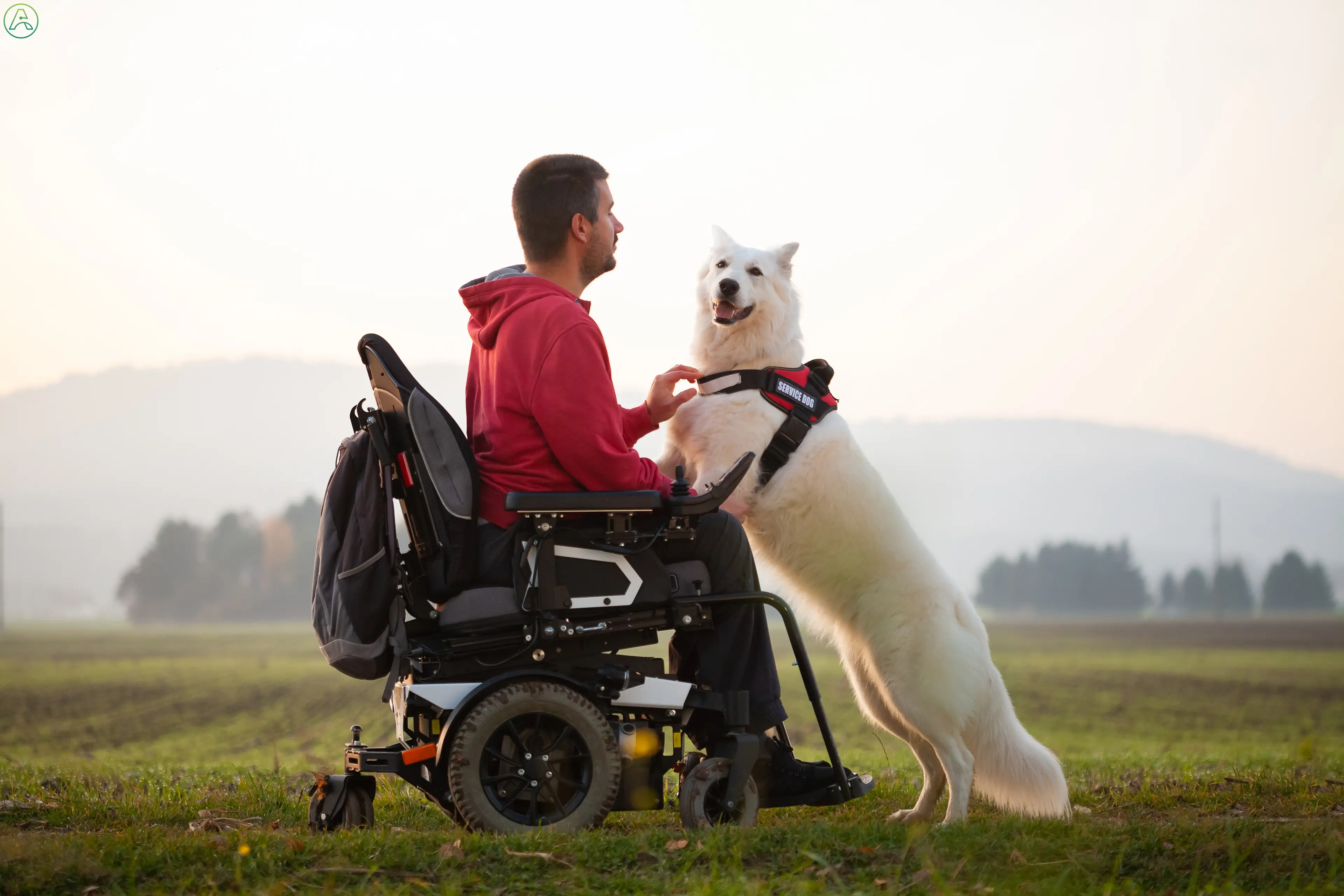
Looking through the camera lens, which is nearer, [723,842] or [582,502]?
[723,842]

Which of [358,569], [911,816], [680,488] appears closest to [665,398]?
[680,488]

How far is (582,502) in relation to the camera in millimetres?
3154

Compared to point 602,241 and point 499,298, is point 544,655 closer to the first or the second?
point 499,298

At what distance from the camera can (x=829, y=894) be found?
2.52m

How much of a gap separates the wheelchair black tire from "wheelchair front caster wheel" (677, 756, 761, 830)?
0.23m

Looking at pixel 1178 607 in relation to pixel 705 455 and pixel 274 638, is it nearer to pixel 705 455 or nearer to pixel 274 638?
pixel 274 638

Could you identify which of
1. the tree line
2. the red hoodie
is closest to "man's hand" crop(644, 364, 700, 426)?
the red hoodie

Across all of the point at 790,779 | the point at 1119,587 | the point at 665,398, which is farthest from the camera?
the point at 1119,587

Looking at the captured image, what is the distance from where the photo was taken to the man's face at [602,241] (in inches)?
140

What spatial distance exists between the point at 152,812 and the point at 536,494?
215cm

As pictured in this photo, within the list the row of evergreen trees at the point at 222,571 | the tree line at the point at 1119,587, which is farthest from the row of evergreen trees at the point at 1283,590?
the row of evergreen trees at the point at 222,571

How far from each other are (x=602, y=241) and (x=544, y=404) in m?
0.72

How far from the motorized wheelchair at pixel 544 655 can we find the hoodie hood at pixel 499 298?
1.14 ft

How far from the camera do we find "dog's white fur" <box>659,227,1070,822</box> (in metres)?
4.06
